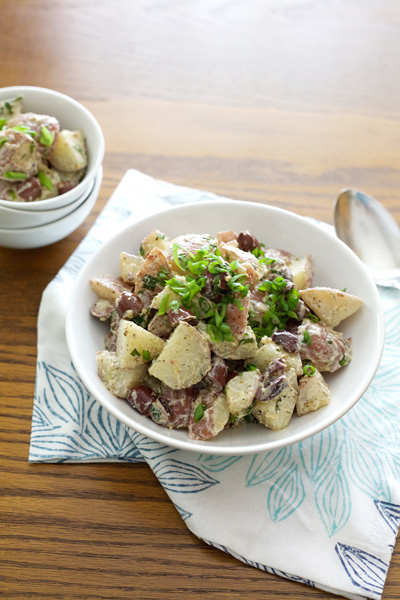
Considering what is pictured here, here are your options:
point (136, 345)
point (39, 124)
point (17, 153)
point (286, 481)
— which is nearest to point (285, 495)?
point (286, 481)

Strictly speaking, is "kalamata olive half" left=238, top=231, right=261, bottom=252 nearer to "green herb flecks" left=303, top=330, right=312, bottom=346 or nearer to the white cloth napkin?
"green herb flecks" left=303, top=330, right=312, bottom=346

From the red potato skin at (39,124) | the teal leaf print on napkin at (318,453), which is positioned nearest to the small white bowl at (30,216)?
the red potato skin at (39,124)

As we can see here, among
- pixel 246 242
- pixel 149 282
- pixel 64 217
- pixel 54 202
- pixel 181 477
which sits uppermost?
pixel 246 242

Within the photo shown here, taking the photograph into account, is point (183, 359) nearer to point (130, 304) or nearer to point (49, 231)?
point (130, 304)

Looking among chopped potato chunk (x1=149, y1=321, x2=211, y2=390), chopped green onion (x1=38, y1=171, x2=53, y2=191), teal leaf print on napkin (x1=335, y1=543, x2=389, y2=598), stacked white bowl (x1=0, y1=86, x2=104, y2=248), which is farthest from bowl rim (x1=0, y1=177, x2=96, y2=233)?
teal leaf print on napkin (x1=335, y1=543, x2=389, y2=598)

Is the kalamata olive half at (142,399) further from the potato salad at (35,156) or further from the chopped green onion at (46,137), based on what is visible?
the chopped green onion at (46,137)

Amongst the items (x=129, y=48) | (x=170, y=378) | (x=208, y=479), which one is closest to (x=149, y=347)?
(x=170, y=378)
